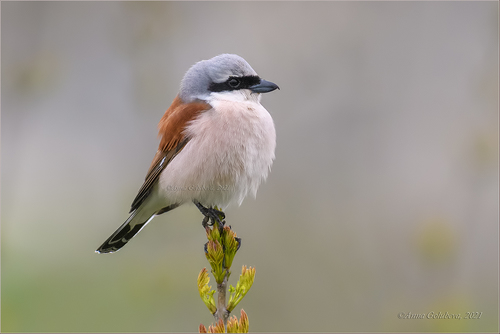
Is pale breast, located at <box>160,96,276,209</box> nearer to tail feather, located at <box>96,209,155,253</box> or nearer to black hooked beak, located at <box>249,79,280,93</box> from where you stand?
black hooked beak, located at <box>249,79,280,93</box>

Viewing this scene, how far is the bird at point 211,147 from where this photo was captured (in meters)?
2.78

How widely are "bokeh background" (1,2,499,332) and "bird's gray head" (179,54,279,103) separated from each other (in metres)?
0.22

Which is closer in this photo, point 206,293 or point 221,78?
point 206,293

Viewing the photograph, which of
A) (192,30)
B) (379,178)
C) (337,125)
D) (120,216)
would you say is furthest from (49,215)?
(379,178)

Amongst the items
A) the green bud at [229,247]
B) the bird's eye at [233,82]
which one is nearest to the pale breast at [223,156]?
the bird's eye at [233,82]

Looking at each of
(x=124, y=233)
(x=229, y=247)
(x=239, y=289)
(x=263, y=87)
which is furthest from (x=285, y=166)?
(x=239, y=289)

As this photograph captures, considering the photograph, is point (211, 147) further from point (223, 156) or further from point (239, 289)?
point (239, 289)

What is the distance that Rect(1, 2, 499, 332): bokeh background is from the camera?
2.92m

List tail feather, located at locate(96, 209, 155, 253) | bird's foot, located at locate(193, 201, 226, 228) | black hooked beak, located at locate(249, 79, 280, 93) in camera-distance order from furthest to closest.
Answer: tail feather, located at locate(96, 209, 155, 253) < black hooked beak, located at locate(249, 79, 280, 93) < bird's foot, located at locate(193, 201, 226, 228)

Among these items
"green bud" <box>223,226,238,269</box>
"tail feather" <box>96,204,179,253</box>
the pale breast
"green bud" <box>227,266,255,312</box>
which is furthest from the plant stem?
"tail feather" <box>96,204,179,253</box>

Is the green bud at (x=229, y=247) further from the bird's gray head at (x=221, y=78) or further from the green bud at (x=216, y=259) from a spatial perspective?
the bird's gray head at (x=221, y=78)

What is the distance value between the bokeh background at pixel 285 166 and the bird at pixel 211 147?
0.16m

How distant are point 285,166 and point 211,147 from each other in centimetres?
159

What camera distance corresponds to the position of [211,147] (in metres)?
2.76
